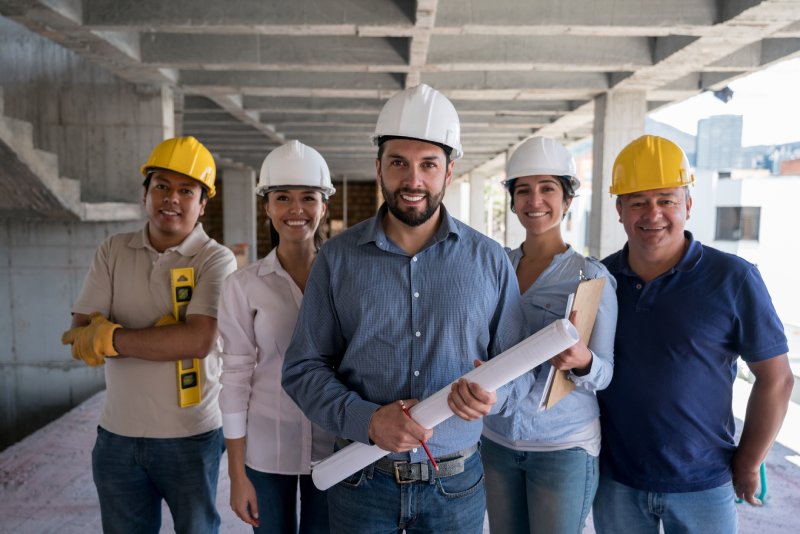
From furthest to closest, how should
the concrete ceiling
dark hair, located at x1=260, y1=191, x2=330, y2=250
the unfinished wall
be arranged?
1. the unfinished wall
2. the concrete ceiling
3. dark hair, located at x1=260, y1=191, x2=330, y2=250

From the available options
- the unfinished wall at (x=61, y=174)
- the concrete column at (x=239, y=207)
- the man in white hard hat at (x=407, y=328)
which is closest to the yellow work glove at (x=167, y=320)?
the man in white hard hat at (x=407, y=328)

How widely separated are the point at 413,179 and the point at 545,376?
1.05 metres

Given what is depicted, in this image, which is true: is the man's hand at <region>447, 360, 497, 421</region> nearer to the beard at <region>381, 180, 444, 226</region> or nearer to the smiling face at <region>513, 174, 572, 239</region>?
the beard at <region>381, 180, 444, 226</region>

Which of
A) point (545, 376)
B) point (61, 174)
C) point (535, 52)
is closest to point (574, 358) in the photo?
point (545, 376)

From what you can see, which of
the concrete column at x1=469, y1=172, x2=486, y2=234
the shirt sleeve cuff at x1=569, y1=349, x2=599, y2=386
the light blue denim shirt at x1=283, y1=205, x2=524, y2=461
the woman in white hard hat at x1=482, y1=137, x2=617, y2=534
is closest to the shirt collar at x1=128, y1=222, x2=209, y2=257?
the light blue denim shirt at x1=283, y1=205, x2=524, y2=461

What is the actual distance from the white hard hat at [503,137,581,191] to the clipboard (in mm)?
833

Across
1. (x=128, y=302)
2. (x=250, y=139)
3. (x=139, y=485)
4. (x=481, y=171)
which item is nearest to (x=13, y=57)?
(x=250, y=139)

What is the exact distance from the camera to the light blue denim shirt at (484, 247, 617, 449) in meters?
2.23

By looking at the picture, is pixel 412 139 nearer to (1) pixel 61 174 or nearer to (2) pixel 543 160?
(2) pixel 543 160

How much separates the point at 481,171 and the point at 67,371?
18.7 meters

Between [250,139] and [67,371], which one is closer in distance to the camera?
[67,371]

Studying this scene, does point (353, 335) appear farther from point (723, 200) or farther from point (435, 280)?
point (723, 200)

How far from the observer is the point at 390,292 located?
1.88 metres

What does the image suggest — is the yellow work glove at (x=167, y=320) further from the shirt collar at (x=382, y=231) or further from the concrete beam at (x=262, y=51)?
the concrete beam at (x=262, y=51)
